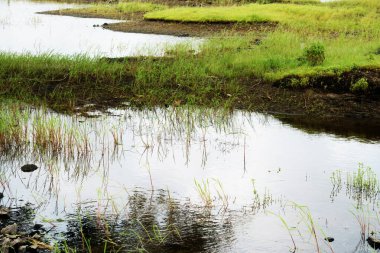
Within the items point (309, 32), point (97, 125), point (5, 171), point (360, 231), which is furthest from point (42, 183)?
point (309, 32)

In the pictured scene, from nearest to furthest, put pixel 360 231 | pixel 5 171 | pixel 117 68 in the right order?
pixel 360 231 → pixel 5 171 → pixel 117 68

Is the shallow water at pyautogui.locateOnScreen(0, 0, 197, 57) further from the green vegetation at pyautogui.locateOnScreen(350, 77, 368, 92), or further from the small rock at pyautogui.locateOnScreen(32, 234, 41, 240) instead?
the small rock at pyautogui.locateOnScreen(32, 234, 41, 240)

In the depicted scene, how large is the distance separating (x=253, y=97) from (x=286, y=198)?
745cm

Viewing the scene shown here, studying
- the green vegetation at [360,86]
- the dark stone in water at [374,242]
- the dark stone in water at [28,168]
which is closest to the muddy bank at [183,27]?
the green vegetation at [360,86]

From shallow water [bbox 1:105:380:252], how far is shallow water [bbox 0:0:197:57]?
6.84 meters

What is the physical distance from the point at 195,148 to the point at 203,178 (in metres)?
1.97

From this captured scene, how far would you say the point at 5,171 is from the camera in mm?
11086

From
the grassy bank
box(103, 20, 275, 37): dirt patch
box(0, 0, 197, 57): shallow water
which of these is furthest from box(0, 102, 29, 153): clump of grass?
box(103, 20, 275, 37): dirt patch

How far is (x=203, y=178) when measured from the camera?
11.1 meters

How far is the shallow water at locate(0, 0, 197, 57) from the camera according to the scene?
80.3ft

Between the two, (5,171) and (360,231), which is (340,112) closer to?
(360,231)

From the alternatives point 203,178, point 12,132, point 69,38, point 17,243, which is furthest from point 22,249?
point 69,38

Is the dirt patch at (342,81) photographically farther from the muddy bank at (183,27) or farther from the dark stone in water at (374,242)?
the muddy bank at (183,27)

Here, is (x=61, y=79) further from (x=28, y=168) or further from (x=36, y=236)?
(x=36, y=236)
